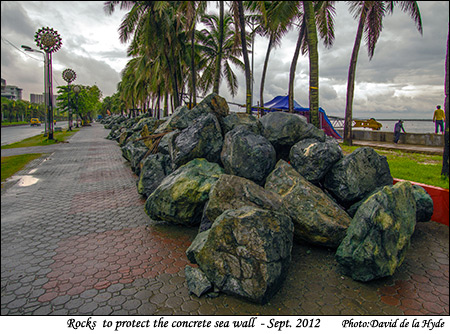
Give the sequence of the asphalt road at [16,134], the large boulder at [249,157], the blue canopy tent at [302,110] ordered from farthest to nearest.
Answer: the asphalt road at [16,134] → the blue canopy tent at [302,110] → the large boulder at [249,157]

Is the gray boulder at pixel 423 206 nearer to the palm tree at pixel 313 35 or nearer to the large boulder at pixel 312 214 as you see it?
the large boulder at pixel 312 214

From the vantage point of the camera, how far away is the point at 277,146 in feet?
21.5

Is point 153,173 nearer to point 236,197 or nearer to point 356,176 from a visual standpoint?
point 236,197

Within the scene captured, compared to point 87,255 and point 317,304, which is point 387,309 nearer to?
point 317,304

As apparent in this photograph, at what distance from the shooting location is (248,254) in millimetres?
3406

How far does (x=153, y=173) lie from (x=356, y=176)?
15.5 ft

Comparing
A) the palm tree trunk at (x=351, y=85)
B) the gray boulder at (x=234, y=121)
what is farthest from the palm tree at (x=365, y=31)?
the gray boulder at (x=234, y=121)

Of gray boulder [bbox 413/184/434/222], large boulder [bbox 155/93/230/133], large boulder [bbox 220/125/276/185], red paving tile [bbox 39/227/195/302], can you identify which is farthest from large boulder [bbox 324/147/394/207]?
large boulder [bbox 155/93/230/133]

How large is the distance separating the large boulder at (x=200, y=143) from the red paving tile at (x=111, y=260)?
1.81 metres

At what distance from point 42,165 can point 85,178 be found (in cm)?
301

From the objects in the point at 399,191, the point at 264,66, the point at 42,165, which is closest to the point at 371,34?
the point at 264,66

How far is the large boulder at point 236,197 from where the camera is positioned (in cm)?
440

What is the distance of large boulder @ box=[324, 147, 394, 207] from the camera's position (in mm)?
5305

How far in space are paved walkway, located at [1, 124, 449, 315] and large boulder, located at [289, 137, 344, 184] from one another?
144 cm
